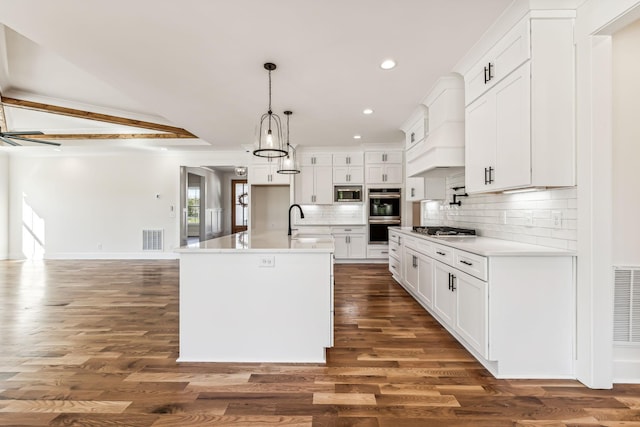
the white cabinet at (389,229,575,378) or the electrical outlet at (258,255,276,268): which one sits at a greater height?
the electrical outlet at (258,255,276,268)

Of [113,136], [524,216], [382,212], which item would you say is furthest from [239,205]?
[524,216]

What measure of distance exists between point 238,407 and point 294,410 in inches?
13.4

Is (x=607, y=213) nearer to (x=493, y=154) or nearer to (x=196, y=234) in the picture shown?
(x=493, y=154)

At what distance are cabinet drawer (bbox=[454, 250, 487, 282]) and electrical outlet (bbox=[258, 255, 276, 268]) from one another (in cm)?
154

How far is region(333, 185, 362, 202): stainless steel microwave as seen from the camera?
22.1 ft

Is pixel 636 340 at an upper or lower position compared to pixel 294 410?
upper

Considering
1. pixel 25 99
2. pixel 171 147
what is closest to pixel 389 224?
pixel 171 147

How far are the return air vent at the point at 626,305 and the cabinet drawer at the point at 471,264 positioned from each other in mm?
807

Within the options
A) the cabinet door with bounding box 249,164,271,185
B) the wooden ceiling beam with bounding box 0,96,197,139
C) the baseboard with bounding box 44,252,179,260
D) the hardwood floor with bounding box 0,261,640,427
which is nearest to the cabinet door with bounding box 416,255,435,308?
the hardwood floor with bounding box 0,261,640,427

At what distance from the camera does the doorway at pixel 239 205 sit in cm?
1045

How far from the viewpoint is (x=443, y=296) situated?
294cm

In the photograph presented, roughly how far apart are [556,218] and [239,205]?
31.3 feet

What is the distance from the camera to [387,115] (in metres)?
4.64

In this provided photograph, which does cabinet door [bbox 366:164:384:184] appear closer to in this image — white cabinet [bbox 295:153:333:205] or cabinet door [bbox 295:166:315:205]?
white cabinet [bbox 295:153:333:205]
